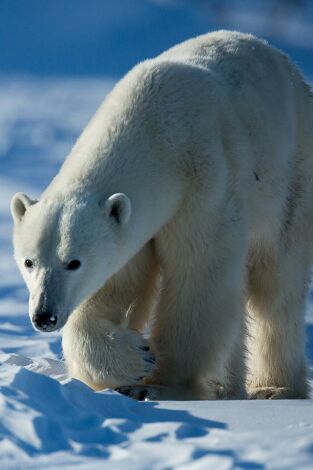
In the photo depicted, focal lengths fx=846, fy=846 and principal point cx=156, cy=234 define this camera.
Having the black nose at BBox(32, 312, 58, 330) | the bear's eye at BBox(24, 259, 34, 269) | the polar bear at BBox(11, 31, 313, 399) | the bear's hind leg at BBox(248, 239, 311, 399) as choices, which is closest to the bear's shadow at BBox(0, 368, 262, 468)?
the black nose at BBox(32, 312, 58, 330)

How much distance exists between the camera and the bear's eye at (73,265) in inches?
201

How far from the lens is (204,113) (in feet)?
19.4

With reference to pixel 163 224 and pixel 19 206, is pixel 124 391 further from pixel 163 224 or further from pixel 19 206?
pixel 19 206

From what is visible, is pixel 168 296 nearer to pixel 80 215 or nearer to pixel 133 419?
pixel 80 215

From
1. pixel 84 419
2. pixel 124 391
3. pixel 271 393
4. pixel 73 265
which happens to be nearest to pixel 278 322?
pixel 271 393

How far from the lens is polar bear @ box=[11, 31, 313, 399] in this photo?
522 centimetres

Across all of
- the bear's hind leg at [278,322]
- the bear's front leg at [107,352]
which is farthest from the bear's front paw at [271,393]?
the bear's front leg at [107,352]

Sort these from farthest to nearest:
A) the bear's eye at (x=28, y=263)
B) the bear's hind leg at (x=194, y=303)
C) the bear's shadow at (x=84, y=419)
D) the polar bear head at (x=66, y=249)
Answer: the bear's hind leg at (x=194, y=303) → the bear's eye at (x=28, y=263) → the polar bear head at (x=66, y=249) → the bear's shadow at (x=84, y=419)

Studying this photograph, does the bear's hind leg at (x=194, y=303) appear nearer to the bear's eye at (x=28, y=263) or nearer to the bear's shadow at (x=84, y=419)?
the bear's eye at (x=28, y=263)

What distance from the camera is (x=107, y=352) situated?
552 cm

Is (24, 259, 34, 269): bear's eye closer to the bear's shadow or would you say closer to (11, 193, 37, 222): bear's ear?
(11, 193, 37, 222): bear's ear

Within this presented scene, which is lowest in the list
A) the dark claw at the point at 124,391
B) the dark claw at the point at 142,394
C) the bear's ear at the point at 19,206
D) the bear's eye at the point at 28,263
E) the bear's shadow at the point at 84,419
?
the dark claw at the point at 142,394

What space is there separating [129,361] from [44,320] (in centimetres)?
80

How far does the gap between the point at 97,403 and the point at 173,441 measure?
632mm
